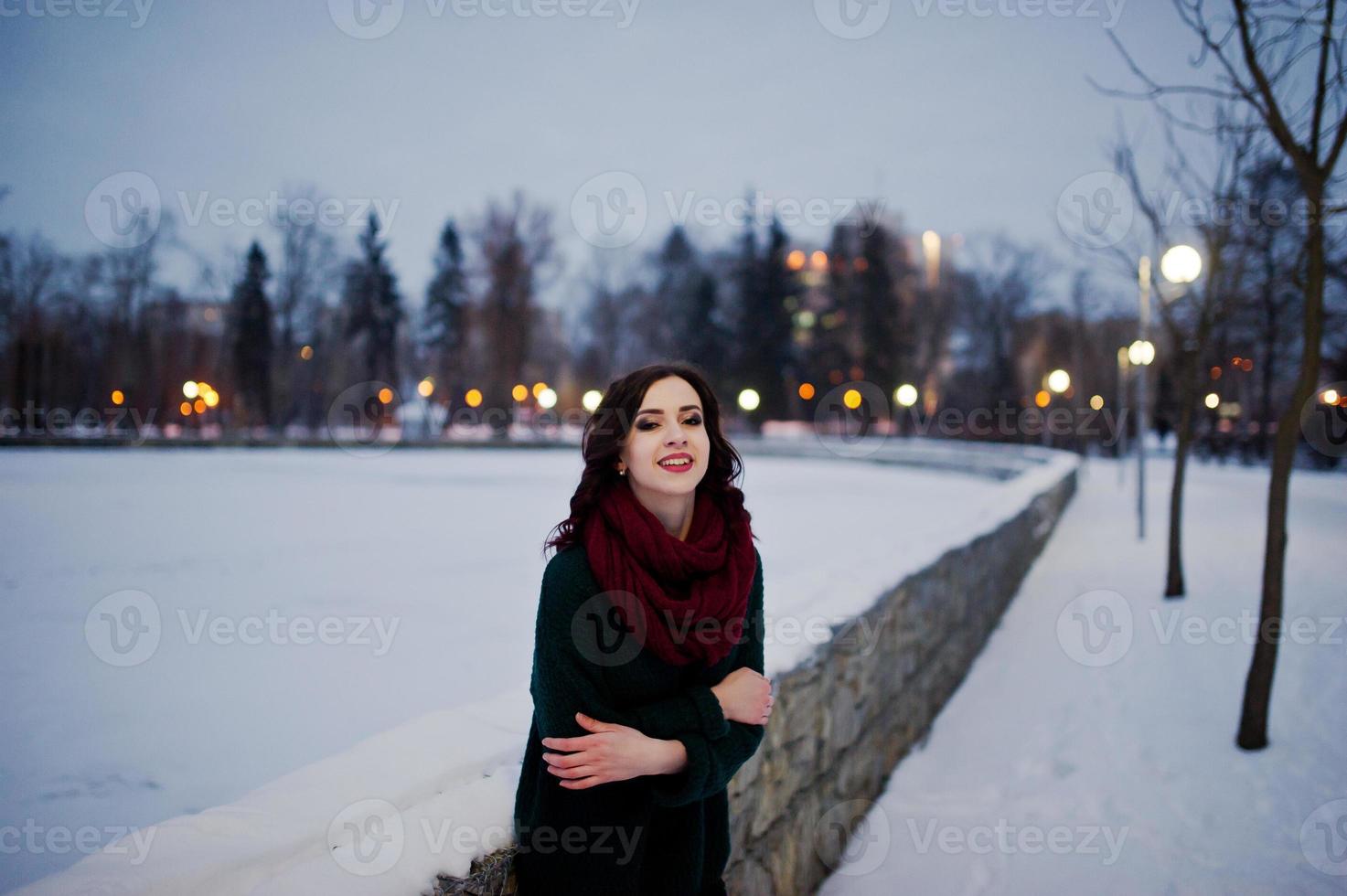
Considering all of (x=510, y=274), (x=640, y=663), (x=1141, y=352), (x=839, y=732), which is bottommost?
(x=839, y=732)

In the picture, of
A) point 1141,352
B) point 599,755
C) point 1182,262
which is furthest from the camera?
point 1141,352

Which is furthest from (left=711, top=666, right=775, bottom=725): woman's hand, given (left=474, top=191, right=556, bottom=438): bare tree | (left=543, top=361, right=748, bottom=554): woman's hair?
(left=474, top=191, right=556, bottom=438): bare tree

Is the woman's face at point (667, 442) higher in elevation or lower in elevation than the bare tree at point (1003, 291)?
lower

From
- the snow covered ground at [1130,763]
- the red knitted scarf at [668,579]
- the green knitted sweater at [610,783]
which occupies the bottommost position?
the snow covered ground at [1130,763]

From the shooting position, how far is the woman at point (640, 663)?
4.71ft

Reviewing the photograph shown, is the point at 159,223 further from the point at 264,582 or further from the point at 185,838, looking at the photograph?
the point at 185,838

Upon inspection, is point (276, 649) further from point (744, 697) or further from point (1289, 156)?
point (1289, 156)

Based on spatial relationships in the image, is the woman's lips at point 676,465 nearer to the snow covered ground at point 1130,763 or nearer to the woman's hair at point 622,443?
the woman's hair at point 622,443

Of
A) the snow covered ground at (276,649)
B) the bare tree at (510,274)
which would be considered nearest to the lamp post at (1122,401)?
the snow covered ground at (276,649)

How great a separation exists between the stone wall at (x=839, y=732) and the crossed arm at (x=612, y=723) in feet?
1.39

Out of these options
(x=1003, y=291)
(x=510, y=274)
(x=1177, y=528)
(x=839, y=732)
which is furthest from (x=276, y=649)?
(x=1003, y=291)

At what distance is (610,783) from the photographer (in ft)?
4.99

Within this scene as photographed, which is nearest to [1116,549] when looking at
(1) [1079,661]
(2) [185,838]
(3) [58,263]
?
(1) [1079,661]

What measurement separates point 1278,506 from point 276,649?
246 inches
